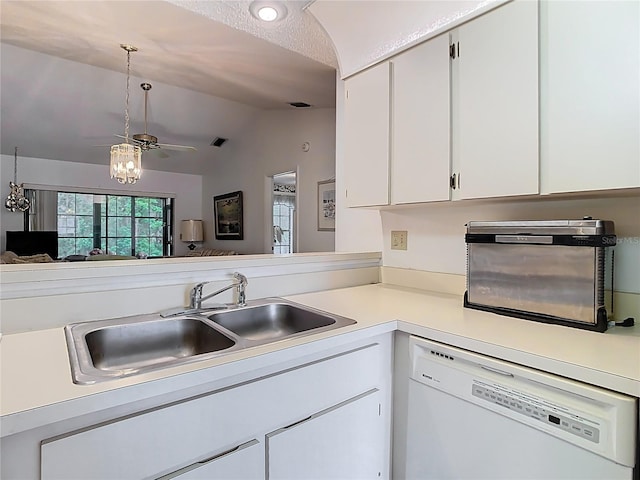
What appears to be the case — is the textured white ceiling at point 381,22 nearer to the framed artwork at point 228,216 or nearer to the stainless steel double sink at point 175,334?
the stainless steel double sink at point 175,334

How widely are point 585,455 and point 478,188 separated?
34.5 inches

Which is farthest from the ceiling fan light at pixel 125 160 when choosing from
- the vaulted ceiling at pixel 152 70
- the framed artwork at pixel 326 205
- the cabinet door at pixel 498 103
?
the cabinet door at pixel 498 103

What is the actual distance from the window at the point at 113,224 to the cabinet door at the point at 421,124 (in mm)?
6154

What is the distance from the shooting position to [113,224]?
→ 632cm

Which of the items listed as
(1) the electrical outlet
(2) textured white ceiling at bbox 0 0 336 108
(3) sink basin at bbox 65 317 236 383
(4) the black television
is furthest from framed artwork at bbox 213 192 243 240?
(3) sink basin at bbox 65 317 236 383

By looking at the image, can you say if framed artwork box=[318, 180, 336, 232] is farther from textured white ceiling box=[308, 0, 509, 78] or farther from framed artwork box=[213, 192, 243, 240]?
textured white ceiling box=[308, 0, 509, 78]

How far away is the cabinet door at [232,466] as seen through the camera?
796 millimetres

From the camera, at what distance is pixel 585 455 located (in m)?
0.80

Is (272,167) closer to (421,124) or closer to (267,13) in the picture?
(267,13)

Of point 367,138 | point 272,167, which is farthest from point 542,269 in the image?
point 272,167

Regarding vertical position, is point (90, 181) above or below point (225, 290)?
above

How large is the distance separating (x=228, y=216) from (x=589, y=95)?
5868mm

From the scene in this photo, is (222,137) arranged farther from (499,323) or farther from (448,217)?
(499,323)

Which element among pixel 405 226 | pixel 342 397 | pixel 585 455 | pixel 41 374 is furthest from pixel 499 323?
pixel 41 374
